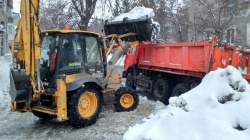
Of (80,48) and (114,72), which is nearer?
(80,48)

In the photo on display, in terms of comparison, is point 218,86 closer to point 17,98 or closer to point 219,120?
point 219,120

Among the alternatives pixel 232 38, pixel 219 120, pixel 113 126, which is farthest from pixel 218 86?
pixel 232 38

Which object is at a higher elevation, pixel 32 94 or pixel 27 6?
pixel 27 6

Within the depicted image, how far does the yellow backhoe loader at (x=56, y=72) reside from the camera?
697cm

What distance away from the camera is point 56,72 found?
7363 mm

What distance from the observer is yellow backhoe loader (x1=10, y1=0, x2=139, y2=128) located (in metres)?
6.97

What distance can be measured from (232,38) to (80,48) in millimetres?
15885

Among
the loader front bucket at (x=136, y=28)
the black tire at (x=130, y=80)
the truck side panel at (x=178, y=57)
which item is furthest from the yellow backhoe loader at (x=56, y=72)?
the black tire at (x=130, y=80)

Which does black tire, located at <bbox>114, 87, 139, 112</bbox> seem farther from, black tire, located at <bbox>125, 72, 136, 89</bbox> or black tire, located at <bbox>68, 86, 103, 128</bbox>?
black tire, located at <bbox>125, 72, 136, 89</bbox>

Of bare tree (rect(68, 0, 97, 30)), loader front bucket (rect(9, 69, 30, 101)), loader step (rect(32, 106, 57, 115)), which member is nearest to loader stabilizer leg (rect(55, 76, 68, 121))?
loader step (rect(32, 106, 57, 115))

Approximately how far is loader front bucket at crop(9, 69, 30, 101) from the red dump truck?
453 centimetres

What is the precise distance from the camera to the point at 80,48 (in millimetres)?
7812

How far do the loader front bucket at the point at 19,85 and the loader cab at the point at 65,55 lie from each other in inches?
15.4

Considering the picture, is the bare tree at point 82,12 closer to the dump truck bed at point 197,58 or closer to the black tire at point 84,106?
the dump truck bed at point 197,58
